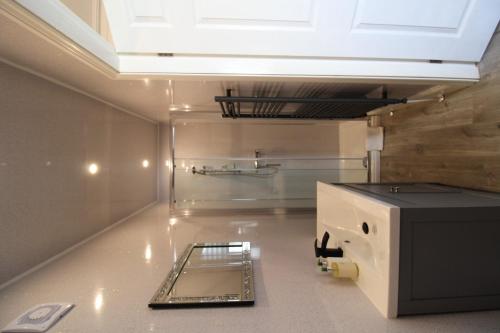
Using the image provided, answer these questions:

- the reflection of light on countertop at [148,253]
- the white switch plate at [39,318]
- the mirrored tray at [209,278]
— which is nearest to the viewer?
the white switch plate at [39,318]

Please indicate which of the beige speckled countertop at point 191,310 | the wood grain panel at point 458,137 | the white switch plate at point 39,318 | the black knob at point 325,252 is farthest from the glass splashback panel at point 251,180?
the white switch plate at point 39,318

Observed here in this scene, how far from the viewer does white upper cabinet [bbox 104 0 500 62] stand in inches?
26.9

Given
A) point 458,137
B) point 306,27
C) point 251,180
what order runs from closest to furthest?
point 306,27 → point 458,137 → point 251,180

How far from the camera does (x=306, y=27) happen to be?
72 centimetres

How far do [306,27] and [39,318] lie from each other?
3.40ft

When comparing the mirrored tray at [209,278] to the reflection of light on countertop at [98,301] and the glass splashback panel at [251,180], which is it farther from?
the glass splashback panel at [251,180]

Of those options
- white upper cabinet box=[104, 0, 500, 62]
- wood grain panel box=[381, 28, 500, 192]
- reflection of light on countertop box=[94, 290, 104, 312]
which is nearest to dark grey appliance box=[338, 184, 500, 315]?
wood grain panel box=[381, 28, 500, 192]

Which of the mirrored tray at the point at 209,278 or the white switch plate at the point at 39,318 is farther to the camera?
the mirrored tray at the point at 209,278

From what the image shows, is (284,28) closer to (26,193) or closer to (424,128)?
(424,128)

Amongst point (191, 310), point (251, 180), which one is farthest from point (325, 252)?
point (251, 180)

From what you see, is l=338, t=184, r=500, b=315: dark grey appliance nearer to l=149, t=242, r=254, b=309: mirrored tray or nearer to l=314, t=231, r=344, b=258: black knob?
l=314, t=231, r=344, b=258: black knob

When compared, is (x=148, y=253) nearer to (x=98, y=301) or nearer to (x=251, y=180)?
(x=98, y=301)

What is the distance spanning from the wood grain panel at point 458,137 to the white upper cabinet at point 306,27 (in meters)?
0.15

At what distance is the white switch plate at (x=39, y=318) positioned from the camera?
0.48 meters
